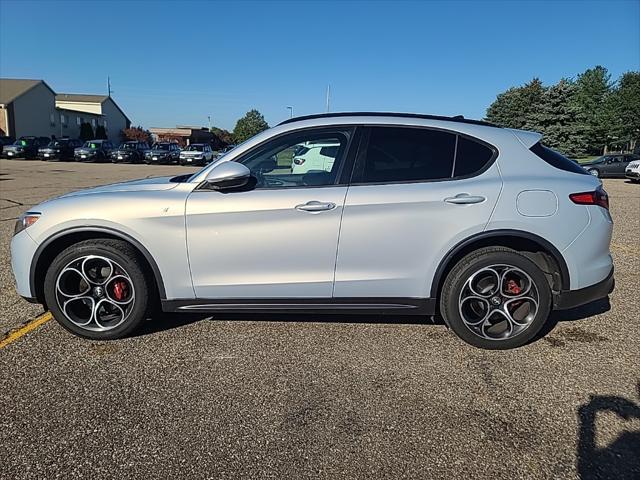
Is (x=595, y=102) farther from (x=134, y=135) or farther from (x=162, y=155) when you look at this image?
(x=134, y=135)

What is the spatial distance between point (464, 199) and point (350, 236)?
854 millimetres

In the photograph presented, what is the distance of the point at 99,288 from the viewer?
11.0 ft

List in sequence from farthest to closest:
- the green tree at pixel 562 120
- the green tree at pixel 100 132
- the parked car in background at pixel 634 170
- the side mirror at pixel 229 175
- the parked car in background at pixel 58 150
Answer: the green tree at pixel 100 132 < the green tree at pixel 562 120 < the parked car in background at pixel 58 150 < the parked car in background at pixel 634 170 < the side mirror at pixel 229 175

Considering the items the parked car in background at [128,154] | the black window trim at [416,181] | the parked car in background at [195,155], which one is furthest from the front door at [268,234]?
the parked car in background at [128,154]

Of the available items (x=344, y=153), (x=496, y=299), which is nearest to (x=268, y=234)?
(x=344, y=153)

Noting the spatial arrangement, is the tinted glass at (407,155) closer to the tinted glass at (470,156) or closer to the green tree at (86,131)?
the tinted glass at (470,156)

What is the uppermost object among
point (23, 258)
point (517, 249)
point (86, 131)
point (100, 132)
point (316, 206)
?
point (100, 132)

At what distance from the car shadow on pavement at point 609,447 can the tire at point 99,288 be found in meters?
2.92

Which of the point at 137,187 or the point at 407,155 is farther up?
the point at 407,155

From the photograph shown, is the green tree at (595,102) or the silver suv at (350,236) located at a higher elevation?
the green tree at (595,102)

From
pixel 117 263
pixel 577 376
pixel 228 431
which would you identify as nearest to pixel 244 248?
pixel 117 263

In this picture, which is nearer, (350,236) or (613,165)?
(350,236)

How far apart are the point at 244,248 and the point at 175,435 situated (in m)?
1.32

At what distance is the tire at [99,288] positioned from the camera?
10.7 feet
